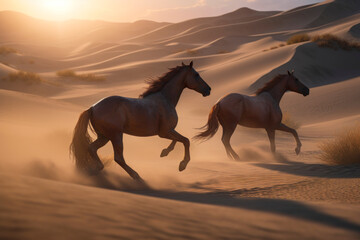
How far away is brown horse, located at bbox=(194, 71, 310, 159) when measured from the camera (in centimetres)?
967

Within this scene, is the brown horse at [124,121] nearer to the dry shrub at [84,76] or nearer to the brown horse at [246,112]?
the brown horse at [246,112]

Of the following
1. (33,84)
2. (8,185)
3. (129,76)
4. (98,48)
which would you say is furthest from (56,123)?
(98,48)

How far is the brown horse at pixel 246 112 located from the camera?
9.67 m

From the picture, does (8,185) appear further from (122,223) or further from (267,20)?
(267,20)

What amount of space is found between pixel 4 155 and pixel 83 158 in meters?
1.62

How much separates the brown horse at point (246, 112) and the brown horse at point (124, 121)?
249 centimetres

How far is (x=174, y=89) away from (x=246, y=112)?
3211mm

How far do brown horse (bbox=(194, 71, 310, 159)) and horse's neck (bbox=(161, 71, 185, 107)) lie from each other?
2263 millimetres

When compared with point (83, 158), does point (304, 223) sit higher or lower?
lower

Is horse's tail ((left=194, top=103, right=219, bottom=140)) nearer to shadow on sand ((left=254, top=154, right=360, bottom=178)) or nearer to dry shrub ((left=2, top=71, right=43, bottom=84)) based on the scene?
shadow on sand ((left=254, top=154, right=360, bottom=178))

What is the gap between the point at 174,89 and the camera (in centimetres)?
721

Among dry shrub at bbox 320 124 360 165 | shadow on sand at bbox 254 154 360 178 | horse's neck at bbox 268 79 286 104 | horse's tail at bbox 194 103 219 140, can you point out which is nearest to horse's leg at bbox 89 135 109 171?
horse's tail at bbox 194 103 219 140

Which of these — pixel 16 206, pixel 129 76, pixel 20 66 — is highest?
pixel 20 66

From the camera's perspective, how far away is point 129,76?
3606cm
